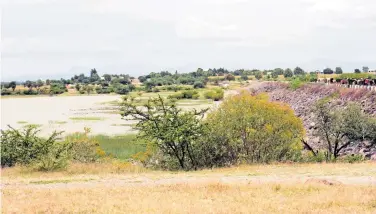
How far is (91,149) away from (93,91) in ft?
475

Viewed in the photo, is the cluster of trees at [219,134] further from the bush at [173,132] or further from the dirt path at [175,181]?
the dirt path at [175,181]

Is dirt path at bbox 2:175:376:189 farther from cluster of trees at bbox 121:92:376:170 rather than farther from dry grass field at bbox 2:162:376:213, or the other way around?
cluster of trees at bbox 121:92:376:170

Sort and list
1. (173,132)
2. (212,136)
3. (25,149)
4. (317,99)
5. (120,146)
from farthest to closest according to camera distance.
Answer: (317,99)
(120,146)
(212,136)
(25,149)
(173,132)

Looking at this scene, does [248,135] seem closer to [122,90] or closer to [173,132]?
[173,132]

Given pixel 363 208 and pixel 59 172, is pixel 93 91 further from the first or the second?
pixel 363 208

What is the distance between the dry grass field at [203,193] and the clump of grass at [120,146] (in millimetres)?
21782

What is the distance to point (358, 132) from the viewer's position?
4147 cm

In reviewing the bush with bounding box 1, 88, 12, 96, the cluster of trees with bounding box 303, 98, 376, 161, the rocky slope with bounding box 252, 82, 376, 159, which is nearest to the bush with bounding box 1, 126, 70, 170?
the cluster of trees with bounding box 303, 98, 376, 161

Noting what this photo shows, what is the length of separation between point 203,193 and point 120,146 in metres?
34.1

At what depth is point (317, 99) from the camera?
7419cm

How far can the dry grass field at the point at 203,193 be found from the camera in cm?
1481

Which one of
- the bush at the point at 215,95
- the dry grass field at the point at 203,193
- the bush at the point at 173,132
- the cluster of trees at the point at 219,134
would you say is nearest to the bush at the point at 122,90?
the bush at the point at 215,95

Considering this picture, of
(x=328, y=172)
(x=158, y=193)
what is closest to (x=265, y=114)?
(x=328, y=172)

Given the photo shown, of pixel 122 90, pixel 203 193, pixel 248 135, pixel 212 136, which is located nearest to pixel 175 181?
pixel 203 193
